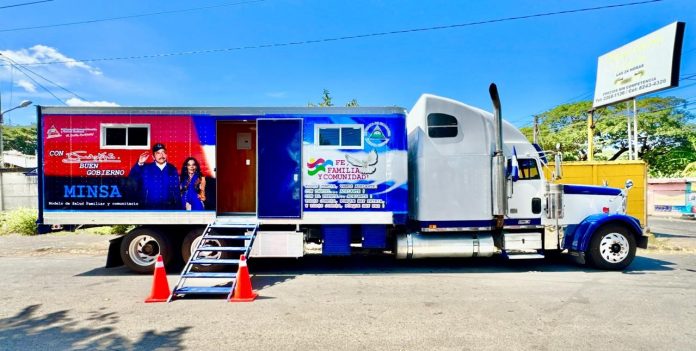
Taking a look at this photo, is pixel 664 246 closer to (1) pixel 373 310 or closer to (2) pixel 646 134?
(1) pixel 373 310

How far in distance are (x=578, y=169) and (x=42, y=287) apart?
1468 cm

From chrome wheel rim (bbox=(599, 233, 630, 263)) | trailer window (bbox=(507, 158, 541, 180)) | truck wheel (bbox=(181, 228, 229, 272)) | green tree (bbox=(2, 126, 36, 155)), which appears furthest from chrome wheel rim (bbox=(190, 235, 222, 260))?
green tree (bbox=(2, 126, 36, 155))

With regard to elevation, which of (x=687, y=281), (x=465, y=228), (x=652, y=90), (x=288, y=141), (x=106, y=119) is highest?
(x=652, y=90)

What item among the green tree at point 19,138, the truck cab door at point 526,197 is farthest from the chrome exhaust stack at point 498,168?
the green tree at point 19,138

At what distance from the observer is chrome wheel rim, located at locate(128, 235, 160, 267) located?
7223mm

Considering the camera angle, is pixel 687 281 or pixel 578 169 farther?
pixel 578 169

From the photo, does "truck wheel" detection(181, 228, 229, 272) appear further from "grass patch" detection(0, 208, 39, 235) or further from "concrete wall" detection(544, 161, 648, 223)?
"concrete wall" detection(544, 161, 648, 223)

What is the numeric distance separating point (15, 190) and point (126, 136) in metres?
14.5

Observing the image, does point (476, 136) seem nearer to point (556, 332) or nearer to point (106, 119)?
point (556, 332)

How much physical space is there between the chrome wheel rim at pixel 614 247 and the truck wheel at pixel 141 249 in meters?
8.78

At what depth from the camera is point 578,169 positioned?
12320 mm

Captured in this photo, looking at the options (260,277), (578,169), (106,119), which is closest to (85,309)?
(260,277)

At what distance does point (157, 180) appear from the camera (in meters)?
7.12

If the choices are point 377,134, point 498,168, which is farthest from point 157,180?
point 498,168
